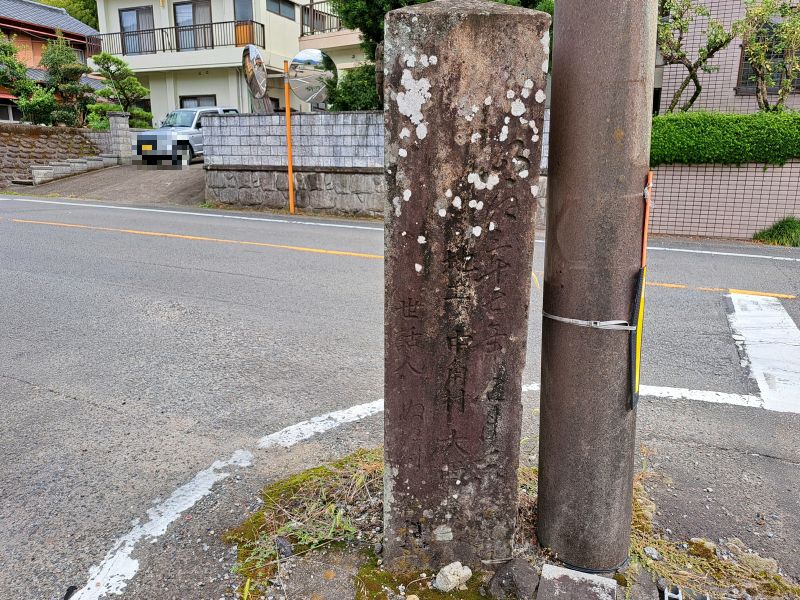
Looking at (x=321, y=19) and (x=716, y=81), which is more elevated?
(x=321, y=19)

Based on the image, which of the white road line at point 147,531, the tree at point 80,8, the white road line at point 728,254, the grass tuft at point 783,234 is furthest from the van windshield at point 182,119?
the tree at point 80,8

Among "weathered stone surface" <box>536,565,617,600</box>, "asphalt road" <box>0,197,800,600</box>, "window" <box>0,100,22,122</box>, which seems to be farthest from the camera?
"window" <box>0,100,22,122</box>

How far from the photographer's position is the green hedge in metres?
10.8

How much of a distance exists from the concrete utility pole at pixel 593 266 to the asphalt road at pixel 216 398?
662mm

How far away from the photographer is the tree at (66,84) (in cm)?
2261

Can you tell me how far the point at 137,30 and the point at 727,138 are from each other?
26.6 metres

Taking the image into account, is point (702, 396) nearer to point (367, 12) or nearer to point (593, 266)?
point (593, 266)

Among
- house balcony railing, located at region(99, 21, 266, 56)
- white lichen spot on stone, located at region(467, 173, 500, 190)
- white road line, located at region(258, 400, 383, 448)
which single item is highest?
house balcony railing, located at region(99, 21, 266, 56)

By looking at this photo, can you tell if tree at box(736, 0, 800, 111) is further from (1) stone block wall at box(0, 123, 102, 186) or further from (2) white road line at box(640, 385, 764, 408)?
(1) stone block wall at box(0, 123, 102, 186)

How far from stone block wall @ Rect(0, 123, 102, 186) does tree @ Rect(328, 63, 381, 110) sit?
34.7 ft

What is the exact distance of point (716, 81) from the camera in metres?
13.6

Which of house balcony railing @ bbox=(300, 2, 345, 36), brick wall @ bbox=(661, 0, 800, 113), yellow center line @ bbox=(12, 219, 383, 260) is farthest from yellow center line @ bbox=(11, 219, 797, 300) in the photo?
house balcony railing @ bbox=(300, 2, 345, 36)

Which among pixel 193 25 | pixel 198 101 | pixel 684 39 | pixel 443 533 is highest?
pixel 193 25

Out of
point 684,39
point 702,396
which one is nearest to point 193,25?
point 684,39
